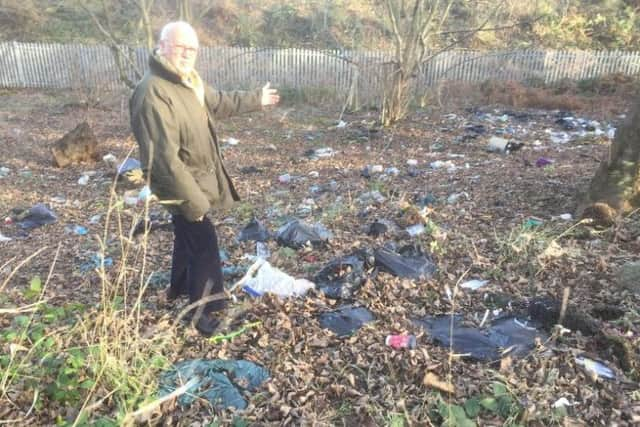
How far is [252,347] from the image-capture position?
8.49 ft

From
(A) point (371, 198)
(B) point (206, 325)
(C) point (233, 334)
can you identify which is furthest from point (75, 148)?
(C) point (233, 334)

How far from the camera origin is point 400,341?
253 centimetres

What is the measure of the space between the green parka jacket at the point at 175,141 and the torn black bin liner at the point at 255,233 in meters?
1.43

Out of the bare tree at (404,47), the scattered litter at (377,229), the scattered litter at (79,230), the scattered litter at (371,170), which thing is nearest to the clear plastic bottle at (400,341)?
the scattered litter at (377,229)

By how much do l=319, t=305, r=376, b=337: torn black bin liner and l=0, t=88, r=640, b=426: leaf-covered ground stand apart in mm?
57

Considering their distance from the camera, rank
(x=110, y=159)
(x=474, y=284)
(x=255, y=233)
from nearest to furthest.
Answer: (x=474, y=284) < (x=255, y=233) < (x=110, y=159)

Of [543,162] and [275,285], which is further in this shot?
[543,162]

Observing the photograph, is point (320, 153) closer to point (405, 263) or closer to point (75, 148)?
point (75, 148)

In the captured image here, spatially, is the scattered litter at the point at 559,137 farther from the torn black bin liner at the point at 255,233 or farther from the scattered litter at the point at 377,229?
the torn black bin liner at the point at 255,233

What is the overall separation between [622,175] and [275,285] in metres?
2.89

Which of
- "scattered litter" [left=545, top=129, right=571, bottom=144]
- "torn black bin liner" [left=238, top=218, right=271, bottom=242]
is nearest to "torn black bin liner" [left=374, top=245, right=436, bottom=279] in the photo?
"torn black bin liner" [left=238, top=218, right=271, bottom=242]

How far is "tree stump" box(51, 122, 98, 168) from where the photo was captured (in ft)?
24.0

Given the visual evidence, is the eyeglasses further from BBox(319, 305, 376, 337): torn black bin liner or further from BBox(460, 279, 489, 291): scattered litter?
BBox(460, 279, 489, 291): scattered litter

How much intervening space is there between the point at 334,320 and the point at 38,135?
8.49m
